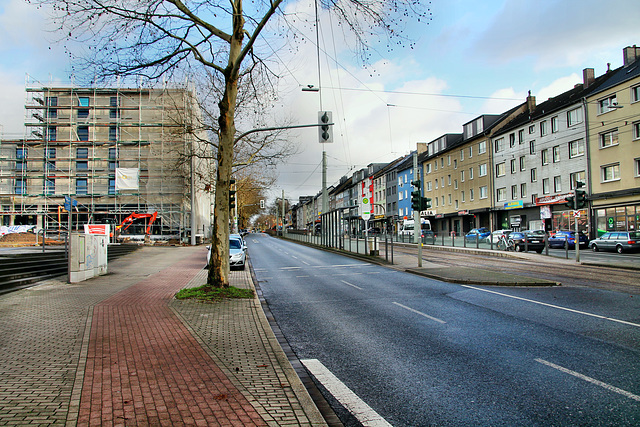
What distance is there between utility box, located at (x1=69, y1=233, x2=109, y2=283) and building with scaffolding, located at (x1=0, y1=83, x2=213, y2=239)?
24.3 metres

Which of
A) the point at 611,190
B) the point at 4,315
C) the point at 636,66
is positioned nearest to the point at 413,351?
the point at 4,315

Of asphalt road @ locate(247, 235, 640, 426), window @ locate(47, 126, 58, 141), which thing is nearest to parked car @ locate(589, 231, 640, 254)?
asphalt road @ locate(247, 235, 640, 426)

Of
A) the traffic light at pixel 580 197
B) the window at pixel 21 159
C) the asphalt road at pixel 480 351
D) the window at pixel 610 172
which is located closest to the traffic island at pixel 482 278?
the asphalt road at pixel 480 351

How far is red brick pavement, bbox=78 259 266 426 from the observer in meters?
3.56

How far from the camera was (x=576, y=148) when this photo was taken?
3606 centimetres

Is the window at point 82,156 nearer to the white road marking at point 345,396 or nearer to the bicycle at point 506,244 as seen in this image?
the bicycle at point 506,244

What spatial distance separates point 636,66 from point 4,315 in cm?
4034

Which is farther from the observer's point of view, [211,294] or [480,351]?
[211,294]

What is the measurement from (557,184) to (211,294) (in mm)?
36901

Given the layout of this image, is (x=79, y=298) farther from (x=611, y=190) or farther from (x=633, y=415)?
(x=611, y=190)

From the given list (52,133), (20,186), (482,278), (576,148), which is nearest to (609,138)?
(576,148)

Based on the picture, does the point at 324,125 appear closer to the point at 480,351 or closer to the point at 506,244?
the point at 480,351

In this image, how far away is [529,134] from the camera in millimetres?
41906

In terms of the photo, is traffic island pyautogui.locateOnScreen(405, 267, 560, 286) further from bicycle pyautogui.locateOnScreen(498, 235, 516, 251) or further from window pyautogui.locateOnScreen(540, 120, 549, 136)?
window pyautogui.locateOnScreen(540, 120, 549, 136)
